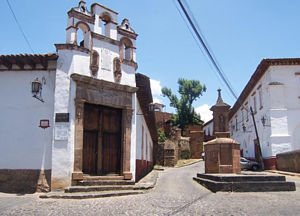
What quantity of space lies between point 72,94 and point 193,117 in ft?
110

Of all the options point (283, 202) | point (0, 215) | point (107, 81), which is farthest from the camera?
point (107, 81)

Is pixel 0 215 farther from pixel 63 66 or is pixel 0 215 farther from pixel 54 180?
pixel 63 66

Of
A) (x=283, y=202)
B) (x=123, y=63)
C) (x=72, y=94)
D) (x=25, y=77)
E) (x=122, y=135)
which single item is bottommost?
(x=283, y=202)

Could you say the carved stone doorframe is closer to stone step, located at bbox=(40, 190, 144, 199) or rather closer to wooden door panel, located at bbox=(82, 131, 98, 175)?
wooden door panel, located at bbox=(82, 131, 98, 175)

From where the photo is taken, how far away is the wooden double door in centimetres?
1028

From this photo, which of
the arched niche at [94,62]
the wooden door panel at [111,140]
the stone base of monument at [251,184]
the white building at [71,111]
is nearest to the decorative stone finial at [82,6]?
the white building at [71,111]

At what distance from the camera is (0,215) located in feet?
19.5

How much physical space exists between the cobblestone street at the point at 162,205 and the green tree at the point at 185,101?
32.9m

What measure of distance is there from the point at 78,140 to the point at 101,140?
1.14m

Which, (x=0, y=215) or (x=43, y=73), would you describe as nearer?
(x=0, y=215)

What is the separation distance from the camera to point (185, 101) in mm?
43375

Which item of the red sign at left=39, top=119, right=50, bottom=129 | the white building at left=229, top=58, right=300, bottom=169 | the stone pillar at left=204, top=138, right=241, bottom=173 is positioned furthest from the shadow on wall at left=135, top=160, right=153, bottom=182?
the white building at left=229, top=58, right=300, bottom=169

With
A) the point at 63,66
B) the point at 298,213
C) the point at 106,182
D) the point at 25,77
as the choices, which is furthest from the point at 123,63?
the point at 298,213

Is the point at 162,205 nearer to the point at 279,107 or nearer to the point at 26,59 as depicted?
the point at 26,59
